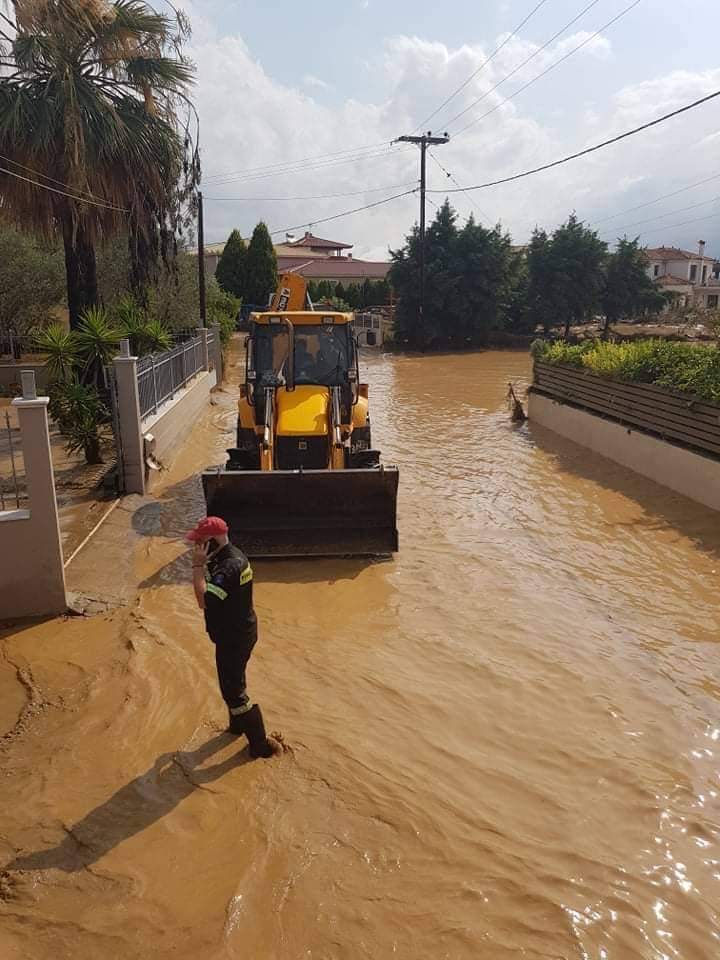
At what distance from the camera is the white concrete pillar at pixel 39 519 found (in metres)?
5.65

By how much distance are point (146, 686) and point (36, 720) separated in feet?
2.42

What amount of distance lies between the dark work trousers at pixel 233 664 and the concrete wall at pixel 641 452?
A: 7.61m

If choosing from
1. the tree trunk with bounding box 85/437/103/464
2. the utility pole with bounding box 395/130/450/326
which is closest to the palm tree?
the tree trunk with bounding box 85/437/103/464

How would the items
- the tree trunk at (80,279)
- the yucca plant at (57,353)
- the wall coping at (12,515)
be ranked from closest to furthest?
the wall coping at (12,515) < the yucca plant at (57,353) < the tree trunk at (80,279)

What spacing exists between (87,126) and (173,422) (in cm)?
524

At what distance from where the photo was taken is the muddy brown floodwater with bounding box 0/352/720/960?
310 centimetres

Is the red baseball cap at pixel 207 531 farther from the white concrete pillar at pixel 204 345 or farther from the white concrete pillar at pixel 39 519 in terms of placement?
the white concrete pillar at pixel 204 345

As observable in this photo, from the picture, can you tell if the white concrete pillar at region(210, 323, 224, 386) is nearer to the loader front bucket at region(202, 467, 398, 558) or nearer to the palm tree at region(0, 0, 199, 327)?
the palm tree at region(0, 0, 199, 327)

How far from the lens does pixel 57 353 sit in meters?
10.6

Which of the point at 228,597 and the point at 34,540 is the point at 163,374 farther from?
the point at 228,597

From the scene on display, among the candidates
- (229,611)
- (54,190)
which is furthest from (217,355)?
(229,611)

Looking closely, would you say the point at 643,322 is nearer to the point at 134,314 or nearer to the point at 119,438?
the point at 134,314

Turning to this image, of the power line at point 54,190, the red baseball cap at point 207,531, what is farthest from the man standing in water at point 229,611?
the power line at point 54,190

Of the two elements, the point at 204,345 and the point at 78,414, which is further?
the point at 204,345
